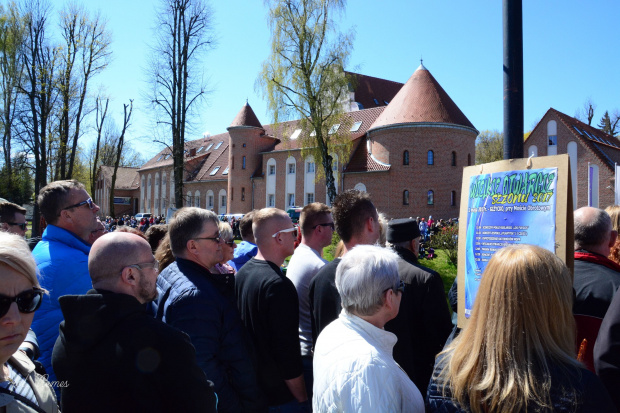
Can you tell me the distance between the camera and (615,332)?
2.10 m

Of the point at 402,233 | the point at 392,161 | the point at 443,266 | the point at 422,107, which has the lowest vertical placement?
the point at 443,266

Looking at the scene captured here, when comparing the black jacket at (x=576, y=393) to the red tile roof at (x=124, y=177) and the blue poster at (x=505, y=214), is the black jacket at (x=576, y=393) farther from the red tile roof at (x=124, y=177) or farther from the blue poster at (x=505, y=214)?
the red tile roof at (x=124, y=177)

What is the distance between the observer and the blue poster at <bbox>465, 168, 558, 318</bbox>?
2740mm

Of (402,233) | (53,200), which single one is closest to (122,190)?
(53,200)

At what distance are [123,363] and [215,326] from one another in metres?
0.79

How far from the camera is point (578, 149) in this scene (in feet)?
120

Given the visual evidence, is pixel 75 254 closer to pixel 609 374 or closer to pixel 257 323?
pixel 257 323

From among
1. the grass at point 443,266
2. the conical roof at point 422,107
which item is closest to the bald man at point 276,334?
the grass at point 443,266

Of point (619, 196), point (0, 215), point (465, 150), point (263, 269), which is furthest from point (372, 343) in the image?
point (465, 150)

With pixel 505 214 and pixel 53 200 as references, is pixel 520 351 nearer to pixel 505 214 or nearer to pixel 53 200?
pixel 505 214

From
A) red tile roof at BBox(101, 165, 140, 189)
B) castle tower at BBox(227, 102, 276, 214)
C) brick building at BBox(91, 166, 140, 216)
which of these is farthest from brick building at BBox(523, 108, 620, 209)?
red tile roof at BBox(101, 165, 140, 189)

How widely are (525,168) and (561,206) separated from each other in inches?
13.0

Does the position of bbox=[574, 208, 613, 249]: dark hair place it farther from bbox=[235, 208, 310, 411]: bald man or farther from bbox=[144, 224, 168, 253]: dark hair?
bbox=[144, 224, 168, 253]: dark hair

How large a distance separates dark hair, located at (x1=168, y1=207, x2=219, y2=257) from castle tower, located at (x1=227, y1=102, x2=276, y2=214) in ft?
146
